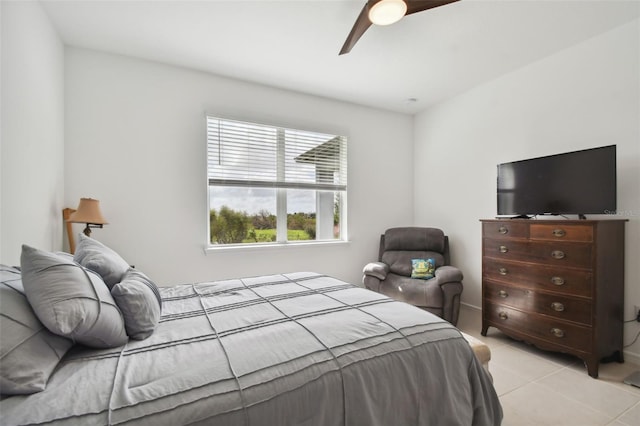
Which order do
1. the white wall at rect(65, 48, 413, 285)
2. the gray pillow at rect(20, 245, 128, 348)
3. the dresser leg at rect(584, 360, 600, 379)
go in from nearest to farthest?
the gray pillow at rect(20, 245, 128, 348)
the dresser leg at rect(584, 360, 600, 379)
the white wall at rect(65, 48, 413, 285)

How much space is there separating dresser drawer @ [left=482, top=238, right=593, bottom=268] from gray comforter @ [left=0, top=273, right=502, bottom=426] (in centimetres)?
153

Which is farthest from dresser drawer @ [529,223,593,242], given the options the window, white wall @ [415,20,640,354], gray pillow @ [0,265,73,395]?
gray pillow @ [0,265,73,395]

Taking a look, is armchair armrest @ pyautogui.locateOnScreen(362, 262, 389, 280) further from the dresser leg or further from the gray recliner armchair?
the dresser leg

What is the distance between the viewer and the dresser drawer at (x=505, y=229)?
8.61ft

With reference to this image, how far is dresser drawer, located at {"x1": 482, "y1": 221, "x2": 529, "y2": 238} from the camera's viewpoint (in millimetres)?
2623

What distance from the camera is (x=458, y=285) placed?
10.0 ft

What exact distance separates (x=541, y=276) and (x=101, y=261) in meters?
3.13

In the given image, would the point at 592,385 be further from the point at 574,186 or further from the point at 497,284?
the point at 574,186

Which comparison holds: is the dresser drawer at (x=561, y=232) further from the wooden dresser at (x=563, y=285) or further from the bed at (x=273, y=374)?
the bed at (x=273, y=374)

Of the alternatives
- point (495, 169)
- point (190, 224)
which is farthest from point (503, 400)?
point (190, 224)

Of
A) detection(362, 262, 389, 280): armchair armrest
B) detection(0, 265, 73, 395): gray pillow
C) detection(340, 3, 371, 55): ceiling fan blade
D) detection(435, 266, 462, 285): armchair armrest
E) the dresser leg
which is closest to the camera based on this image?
detection(0, 265, 73, 395): gray pillow

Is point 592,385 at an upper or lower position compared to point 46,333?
lower

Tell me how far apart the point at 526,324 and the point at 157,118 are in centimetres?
398

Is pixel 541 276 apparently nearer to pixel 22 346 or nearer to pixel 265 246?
pixel 265 246
